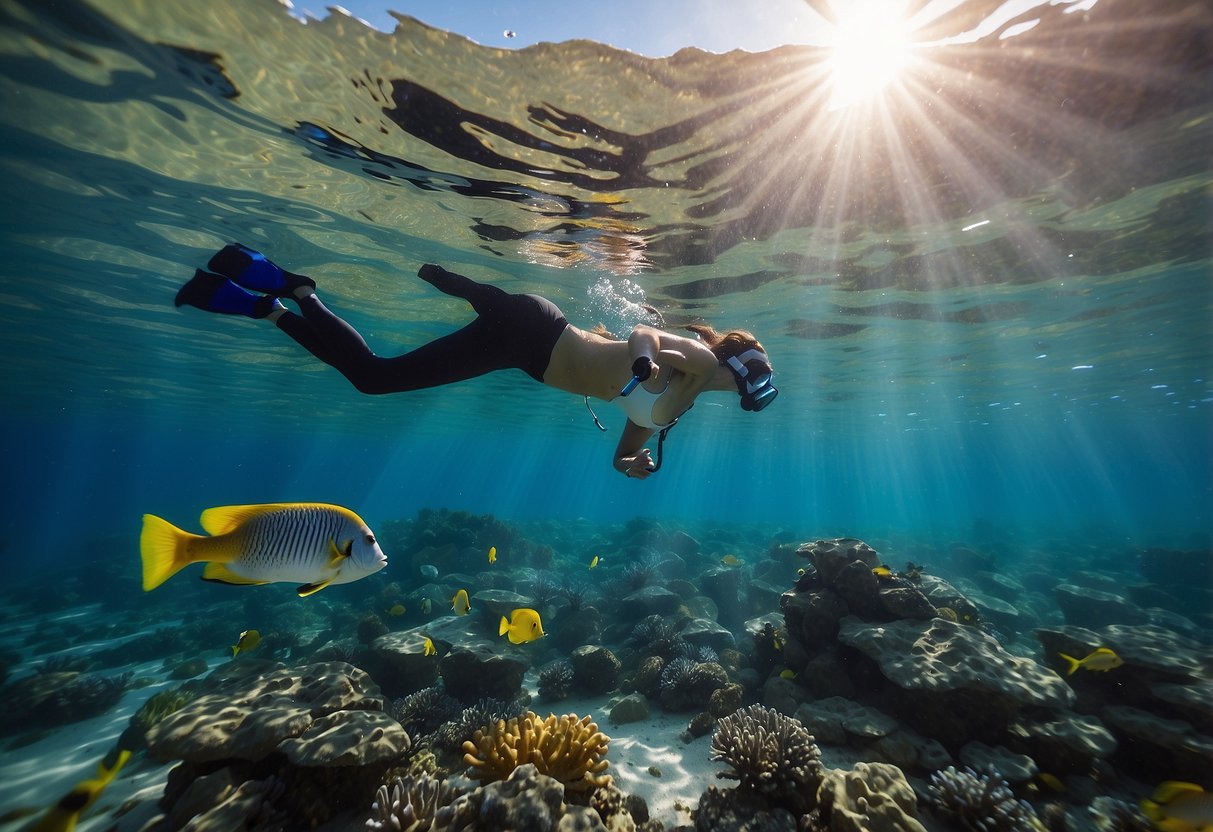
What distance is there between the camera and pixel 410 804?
345cm

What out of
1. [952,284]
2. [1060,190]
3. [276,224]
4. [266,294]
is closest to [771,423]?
[952,284]

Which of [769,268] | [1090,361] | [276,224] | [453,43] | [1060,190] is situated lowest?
[276,224]

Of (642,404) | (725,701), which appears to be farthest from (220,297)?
(725,701)

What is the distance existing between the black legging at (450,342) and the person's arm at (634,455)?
51.5 inches

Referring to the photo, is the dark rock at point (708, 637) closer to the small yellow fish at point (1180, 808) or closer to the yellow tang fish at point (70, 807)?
the small yellow fish at point (1180, 808)

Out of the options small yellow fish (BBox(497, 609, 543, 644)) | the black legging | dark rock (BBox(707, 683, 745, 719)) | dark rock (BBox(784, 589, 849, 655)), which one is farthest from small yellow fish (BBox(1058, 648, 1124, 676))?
the black legging

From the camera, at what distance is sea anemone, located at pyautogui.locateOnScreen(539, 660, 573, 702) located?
8539mm

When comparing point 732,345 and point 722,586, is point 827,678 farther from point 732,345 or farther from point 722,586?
point 722,586

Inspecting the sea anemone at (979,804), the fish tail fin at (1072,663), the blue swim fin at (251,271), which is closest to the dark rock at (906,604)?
the fish tail fin at (1072,663)

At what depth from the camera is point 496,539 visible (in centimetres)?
2048

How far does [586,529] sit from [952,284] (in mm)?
29644

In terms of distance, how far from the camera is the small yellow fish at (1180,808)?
3.81 m

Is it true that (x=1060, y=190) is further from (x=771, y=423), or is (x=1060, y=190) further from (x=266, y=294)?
(x=771, y=423)

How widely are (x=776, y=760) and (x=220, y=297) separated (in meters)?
6.97
